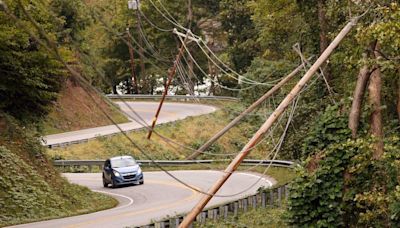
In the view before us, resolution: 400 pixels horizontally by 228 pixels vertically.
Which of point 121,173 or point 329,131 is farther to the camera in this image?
point 121,173

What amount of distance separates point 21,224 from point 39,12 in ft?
29.0

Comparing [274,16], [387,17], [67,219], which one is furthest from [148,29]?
[387,17]

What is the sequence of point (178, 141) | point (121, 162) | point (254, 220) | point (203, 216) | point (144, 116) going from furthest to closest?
point (144, 116), point (178, 141), point (121, 162), point (254, 220), point (203, 216)

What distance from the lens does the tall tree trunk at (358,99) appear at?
1823 centimetres

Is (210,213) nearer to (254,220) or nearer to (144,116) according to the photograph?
(254,220)

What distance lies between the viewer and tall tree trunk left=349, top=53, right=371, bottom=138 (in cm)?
1823

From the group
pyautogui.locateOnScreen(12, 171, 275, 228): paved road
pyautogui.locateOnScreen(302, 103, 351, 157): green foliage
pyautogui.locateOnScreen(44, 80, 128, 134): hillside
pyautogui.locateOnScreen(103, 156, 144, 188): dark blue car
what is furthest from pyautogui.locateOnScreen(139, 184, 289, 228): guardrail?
pyautogui.locateOnScreen(44, 80, 128, 134): hillside

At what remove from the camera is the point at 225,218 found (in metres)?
22.4

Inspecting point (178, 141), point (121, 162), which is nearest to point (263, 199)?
point (121, 162)

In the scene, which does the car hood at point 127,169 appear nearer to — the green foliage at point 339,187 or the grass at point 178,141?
the grass at point 178,141

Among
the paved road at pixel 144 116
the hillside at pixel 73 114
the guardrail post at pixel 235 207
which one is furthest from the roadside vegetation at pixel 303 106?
the paved road at pixel 144 116

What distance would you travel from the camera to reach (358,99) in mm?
18375

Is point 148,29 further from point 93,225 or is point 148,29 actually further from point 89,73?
point 93,225

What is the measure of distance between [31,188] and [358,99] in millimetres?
13418
